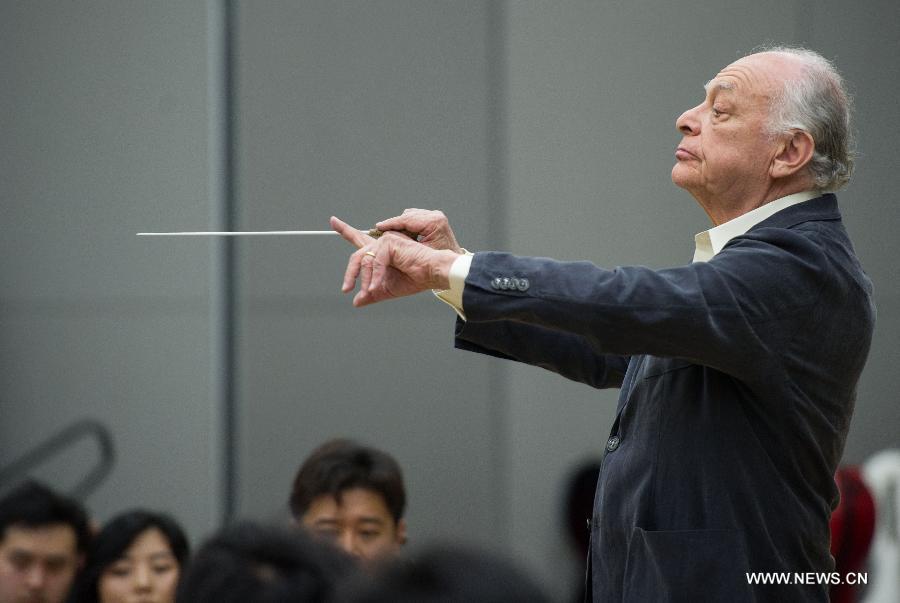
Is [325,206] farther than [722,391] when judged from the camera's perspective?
Yes

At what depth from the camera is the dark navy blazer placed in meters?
1.71

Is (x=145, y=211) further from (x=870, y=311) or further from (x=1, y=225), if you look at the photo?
(x=870, y=311)

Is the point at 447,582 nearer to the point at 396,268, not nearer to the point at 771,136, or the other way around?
the point at 396,268

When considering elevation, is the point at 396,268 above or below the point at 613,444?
above

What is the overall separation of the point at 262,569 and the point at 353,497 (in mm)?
1874

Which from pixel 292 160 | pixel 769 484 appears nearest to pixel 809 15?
→ pixel 292 160

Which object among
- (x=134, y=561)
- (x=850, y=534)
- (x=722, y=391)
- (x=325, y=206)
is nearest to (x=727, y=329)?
(x=722, y=391)

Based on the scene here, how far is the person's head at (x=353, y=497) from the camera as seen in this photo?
9.74 ft

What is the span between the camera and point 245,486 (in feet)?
12.6

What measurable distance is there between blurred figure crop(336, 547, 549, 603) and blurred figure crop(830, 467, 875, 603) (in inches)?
110

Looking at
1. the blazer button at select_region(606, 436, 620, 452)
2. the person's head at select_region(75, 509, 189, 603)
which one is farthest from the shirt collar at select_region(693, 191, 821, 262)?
the person's head at select_region(75, 509, 189, 603)

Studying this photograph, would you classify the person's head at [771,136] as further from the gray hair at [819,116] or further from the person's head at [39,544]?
the person's head at [39,544]

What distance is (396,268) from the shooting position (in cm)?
185

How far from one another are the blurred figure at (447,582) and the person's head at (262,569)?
0.07 m
